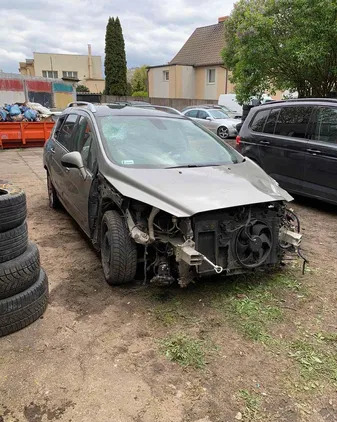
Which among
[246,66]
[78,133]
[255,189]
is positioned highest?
[246,66]

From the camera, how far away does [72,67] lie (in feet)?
172

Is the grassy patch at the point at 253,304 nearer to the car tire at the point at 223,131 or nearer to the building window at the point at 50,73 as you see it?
the car tire at the point at 223,131

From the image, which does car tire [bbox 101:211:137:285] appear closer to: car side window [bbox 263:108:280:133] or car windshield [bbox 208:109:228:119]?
car side window [bbox 263:108:280:133]

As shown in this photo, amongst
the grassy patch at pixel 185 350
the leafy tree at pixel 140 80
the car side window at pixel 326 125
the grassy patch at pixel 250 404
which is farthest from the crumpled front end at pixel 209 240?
the leafy tree at pixel 140 80

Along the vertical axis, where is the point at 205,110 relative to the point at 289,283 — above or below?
above

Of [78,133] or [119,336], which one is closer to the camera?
[119,336]

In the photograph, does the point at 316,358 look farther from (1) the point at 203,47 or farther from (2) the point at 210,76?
(1) the point at 203,47

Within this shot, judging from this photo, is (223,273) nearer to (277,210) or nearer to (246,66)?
(277,210)

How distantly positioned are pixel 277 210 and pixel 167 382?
5.97 feet

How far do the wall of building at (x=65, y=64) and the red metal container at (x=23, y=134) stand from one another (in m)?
40.4

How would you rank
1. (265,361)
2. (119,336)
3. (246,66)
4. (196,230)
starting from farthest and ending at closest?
(246,66) → (196,230) → (119,336) → (265,361)

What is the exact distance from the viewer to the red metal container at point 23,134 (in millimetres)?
13914

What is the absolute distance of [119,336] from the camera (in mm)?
2939

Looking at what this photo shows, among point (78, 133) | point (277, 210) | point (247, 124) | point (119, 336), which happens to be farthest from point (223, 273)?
point (247, 124)
